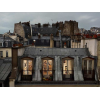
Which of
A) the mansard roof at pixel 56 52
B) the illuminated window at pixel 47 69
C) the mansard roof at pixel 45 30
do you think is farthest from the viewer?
the mansard roof at pixel 45 30

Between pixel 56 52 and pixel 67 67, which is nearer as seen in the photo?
pixel 67 67

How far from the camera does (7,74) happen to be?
20.3ft

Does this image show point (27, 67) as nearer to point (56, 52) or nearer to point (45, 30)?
point (56, 52)

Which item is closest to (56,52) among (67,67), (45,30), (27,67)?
(67,67)

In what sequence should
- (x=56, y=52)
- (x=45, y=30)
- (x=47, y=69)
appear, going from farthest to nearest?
(x=45, y=30), (x=56, y=52), (x=47, y=69)

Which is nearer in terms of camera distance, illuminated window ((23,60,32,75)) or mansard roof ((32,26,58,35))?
illuminated window ((23,60,32,75))

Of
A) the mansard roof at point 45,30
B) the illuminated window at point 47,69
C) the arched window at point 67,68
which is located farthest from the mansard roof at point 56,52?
the mansard roof at point 45,30

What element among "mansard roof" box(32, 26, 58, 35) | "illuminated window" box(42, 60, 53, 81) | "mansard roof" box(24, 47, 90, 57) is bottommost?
"illuminated window" box(42, 60, 53, 81)

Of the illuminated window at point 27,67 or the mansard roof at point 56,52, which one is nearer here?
the illuminated window at point 27,67

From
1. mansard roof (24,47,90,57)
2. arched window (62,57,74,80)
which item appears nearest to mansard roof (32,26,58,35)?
mansard roof (24,47,90,57)

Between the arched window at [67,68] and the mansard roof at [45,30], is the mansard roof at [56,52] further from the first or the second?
the mansard roof at [45,30]

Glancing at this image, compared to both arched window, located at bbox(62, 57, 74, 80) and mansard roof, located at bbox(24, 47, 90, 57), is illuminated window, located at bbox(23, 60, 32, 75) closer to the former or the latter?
mansard roof, located at bbox(24, 47, 90, 57)

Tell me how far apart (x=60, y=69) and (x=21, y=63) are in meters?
1.97

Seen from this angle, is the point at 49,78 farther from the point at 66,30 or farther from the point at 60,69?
the point at 66,30
